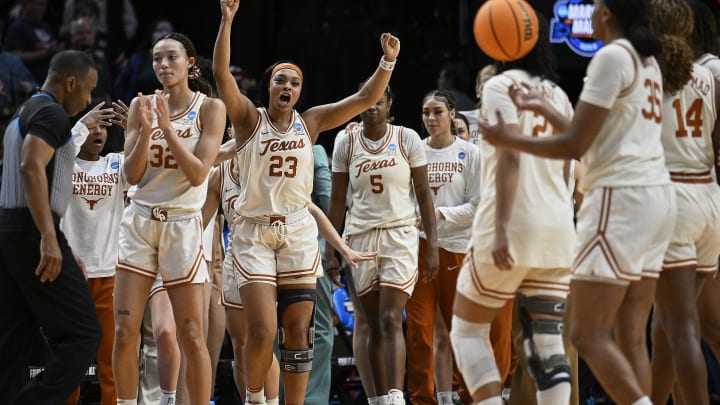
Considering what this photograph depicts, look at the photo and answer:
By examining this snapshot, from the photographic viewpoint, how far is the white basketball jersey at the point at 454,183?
8.57 meters

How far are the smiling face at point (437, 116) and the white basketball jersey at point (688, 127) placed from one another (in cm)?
277

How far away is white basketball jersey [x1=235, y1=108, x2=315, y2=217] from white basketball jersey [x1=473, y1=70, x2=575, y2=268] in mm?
1829

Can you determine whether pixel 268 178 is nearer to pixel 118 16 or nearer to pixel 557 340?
pixel 557 340

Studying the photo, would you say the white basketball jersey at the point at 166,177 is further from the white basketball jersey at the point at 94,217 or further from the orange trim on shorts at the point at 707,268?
the orange trim on shorts at the point at 707,268

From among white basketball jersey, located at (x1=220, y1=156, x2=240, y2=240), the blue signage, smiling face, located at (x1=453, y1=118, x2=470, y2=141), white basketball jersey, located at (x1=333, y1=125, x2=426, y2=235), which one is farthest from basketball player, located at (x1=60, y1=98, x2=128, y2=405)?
the blue signage

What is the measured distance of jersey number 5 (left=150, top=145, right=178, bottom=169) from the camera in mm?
6758

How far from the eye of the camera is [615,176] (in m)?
5.13

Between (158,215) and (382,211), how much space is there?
1897 mm

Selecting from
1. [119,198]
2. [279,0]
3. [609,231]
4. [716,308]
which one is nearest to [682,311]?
[716,308]

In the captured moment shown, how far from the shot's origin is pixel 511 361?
895 centimetres

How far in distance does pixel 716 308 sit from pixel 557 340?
1.37 metres

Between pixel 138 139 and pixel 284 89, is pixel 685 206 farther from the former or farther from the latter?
pixel 138 139

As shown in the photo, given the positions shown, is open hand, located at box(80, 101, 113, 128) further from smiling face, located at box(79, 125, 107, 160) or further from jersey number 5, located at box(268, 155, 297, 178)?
jersey number 5, located at box(268, 155, 297, 178)

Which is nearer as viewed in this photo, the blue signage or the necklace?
the necklace
